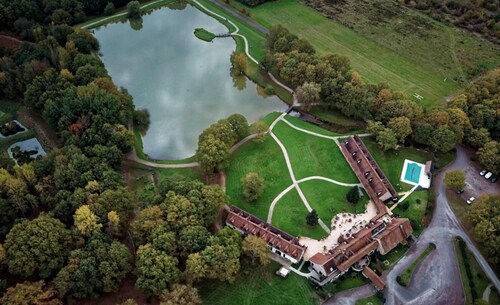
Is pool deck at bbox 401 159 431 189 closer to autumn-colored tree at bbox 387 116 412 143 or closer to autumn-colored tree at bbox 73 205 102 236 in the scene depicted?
autumn-colored tree at bbox 387 116 412 143

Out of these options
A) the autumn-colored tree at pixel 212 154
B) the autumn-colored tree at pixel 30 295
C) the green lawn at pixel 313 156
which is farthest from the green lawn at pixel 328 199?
the autumn-colored tree at pixel 30 295

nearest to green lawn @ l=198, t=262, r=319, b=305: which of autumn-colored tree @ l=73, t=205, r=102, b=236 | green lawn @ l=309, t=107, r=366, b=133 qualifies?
autumn-colored tree @ l=73, t=205, r=102, b=236

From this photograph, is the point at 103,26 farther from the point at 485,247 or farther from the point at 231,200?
the point at 485,247

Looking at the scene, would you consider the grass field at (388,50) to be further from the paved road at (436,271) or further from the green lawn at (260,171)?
the green lawn at (260,171)

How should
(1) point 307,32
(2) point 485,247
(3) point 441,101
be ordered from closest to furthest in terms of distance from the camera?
1. (2) point 485,247
2. (3) point 441,101
3. (1) point 307,32

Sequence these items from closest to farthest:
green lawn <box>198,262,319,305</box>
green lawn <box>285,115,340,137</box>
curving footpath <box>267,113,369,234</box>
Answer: green lawn <box>198,262,319,305</box>
curving footpath <box>267,113,369,234</box>
green lawn <box>285,115,340,137</box>

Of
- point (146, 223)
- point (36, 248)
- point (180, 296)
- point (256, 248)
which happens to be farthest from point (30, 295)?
point (256, 248)

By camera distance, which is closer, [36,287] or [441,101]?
[36,287]

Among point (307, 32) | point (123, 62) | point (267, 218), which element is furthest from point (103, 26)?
point (267, 218)
